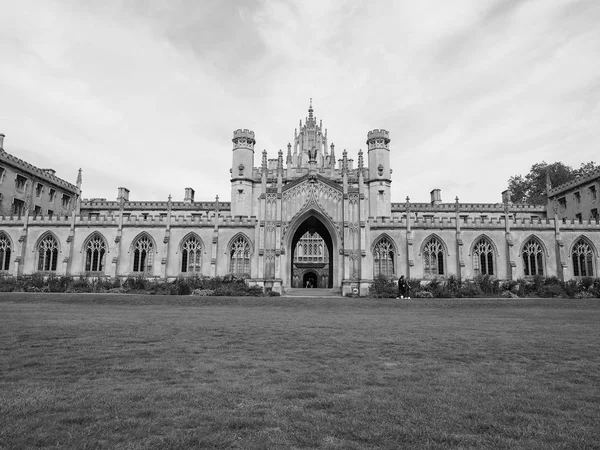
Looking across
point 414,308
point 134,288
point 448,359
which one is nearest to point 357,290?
point 414,308

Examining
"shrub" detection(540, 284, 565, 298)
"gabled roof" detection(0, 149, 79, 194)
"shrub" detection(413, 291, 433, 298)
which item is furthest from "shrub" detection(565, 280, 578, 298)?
"gabled roof" detection(0, 149, 79, 194)

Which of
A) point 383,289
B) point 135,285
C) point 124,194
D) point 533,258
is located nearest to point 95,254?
point 135,285

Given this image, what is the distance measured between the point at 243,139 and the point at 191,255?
16.1 metres

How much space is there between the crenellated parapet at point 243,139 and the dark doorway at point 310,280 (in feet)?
67.0

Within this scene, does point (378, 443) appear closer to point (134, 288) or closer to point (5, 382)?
point (5, 382)

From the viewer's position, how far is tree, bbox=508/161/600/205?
217ft

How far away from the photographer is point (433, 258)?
137 ft

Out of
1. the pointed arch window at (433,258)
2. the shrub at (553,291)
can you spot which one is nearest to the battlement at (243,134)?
the pointed arch window at (433,258)

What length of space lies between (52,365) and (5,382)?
1151 mm

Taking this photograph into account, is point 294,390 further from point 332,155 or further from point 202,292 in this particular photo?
point 332,155

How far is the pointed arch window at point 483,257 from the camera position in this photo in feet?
136

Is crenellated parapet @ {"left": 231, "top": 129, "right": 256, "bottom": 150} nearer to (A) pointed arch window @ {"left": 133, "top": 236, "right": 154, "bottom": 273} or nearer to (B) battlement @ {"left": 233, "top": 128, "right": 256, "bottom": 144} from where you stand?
(B) battlement @ {"left": 233, "top": 128, "right": 256, "bottom": 144}

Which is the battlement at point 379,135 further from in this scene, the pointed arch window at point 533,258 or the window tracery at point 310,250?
the pointed arch window at point 533,258

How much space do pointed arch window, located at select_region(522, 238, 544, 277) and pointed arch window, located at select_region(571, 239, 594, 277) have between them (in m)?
2.94
